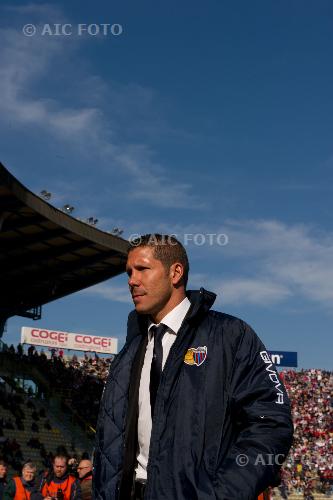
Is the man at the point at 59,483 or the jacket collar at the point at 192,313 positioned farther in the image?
the man at the point at 59,483

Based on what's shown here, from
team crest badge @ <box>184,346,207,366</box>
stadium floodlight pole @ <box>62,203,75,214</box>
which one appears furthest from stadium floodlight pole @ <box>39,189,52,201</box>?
team crest badge @ <box>184,346,207,366</box>

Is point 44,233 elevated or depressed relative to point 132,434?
elevated

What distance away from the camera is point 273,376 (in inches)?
112

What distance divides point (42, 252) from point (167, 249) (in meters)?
28.1

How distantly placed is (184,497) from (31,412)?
1089 inches

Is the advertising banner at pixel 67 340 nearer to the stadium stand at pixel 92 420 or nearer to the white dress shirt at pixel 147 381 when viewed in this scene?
the stadium stand at pixel 92 420

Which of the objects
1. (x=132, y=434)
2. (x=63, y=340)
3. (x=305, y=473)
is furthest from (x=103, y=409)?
(x=63, y=340)

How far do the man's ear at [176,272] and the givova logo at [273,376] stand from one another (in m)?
0.49

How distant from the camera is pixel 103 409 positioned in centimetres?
310

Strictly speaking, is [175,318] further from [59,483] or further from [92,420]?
[92,420]

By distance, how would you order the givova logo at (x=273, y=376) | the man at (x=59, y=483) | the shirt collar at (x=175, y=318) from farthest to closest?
the man at (x=59, y=483) → the shirt collar at (x=175, y=318) → the givova logo at (x=273, y=376)

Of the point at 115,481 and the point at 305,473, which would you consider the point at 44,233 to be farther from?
the point at 115,481

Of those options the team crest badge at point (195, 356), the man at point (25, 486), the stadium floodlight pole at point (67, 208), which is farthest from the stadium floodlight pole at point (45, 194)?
the team crest badge at point (195, 356)

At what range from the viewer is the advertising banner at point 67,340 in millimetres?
47969
